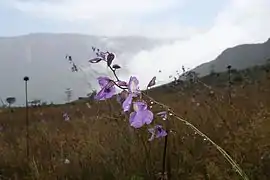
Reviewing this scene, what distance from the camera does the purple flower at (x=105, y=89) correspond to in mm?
1525

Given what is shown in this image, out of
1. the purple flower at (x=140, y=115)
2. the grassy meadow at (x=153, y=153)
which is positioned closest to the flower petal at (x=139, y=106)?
the purple flower at (x=140, y=115)

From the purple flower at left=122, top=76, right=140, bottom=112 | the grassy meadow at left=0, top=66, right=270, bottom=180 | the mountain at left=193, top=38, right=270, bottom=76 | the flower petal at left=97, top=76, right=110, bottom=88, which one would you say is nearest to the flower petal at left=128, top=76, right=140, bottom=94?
the purple flower at left=122, top=76, right=140, bottom=112

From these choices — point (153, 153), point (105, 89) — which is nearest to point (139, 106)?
point (105, 89)

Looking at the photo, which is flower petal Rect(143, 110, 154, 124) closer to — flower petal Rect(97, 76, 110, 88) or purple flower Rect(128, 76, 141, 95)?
purple flower Rect(128, 76, 141, 95)

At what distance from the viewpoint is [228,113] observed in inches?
182

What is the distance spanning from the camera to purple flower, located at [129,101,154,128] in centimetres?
139

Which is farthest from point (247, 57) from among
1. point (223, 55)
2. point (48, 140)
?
point (48, 140)

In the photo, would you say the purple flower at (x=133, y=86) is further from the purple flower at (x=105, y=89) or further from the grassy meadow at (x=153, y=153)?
the grassy meadow at (x=153, y=153)

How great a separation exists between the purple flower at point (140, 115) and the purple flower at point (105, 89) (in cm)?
11

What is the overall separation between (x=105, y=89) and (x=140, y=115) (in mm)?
183

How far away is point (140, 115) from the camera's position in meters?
1.41

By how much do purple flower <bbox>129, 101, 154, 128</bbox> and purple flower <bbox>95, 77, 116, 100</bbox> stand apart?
0.11m

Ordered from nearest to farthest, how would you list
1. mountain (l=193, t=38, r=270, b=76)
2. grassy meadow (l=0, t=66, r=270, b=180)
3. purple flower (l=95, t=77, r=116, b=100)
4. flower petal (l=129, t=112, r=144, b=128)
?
flower petal (l=129, t=112, r=144, b=128)
purple flower (l=95, t=77, r=116, b=100)
grassy meadow (l=0, t=66, r=270, b=180)
mountain (l=193, t=38, r=270, b=76)

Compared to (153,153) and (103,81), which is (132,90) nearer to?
(103,81)
